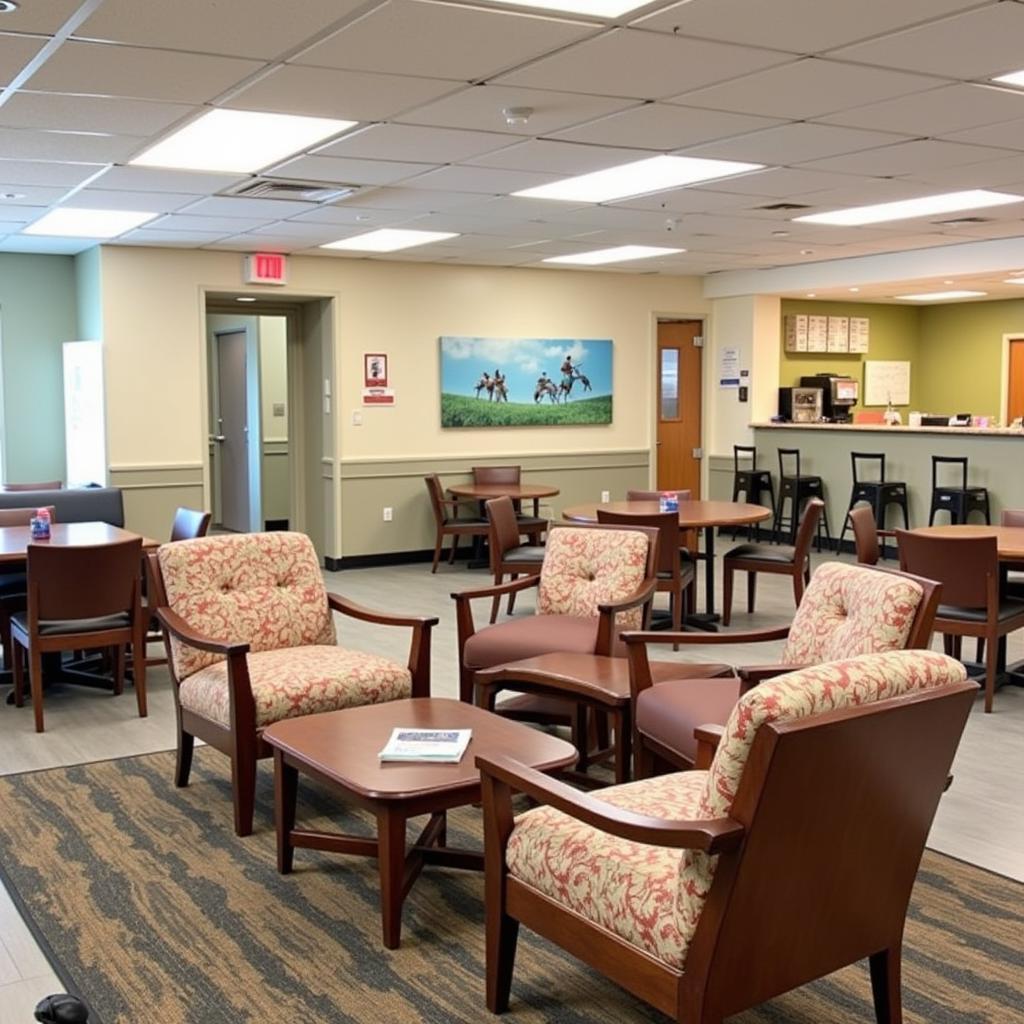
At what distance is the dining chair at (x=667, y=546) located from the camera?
6.23 meters

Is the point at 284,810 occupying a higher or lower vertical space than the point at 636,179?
lower

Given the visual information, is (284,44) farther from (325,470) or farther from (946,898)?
(325,470)

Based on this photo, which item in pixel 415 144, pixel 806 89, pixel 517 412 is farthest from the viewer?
pixel 517 412

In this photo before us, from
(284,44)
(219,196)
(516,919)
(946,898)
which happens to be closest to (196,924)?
(516,919)

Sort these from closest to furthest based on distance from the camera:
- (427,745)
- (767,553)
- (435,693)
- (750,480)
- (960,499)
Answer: (427,745), (435,693), (767,553), (960,499), (750,480)

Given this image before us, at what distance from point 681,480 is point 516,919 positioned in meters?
9.15

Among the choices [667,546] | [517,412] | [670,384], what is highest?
[670,384]

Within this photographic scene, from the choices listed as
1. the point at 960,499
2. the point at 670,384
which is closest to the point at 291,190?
the point at 960,499

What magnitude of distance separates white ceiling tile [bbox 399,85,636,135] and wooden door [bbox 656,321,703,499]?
21.3 feet

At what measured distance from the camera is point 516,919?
265 centimetres

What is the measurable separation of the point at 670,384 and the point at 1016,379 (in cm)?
424

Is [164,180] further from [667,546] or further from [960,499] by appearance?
[960,499]

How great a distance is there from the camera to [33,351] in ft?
30.6

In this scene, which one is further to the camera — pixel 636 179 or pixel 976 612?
pixel 636 179
